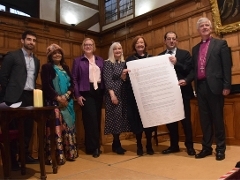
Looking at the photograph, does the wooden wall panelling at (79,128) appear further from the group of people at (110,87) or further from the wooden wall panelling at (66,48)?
the wooden wall panelling at (66,48)

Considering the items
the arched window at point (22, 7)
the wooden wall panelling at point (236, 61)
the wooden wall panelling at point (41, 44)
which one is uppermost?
the arched window at point (22, 7)

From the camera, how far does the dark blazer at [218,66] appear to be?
2.54m

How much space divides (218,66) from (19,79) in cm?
211

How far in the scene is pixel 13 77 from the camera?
265 centimetres

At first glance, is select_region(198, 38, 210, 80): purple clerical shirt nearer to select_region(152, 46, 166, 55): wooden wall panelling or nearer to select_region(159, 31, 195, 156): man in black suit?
select_region(159, 31, 195, 156): man in black suit

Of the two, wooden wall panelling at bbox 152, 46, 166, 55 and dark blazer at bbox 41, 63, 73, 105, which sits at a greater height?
wooden wall panelling at bbox 152, 46, 166, 55

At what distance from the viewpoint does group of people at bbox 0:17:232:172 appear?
2600mm

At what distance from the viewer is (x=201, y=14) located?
4.77 meters

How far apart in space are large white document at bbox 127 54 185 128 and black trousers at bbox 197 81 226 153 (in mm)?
231

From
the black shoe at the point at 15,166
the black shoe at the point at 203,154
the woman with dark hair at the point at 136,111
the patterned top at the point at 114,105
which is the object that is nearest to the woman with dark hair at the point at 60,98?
the black shoe at the point at 15,166

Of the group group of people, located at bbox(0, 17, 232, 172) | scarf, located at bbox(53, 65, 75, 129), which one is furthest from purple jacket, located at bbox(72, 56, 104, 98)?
scarf, located at bbox(53, 65, 75, 129)

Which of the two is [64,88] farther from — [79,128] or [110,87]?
[79,128]

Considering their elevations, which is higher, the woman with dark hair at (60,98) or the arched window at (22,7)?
the arched window at (22,7)

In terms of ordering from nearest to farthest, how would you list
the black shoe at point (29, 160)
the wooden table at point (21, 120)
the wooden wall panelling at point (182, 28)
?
the wooden table at point (21, 120) < the black shoe at point (29, 160) < the wooden wall panelling at point (182, 28)
